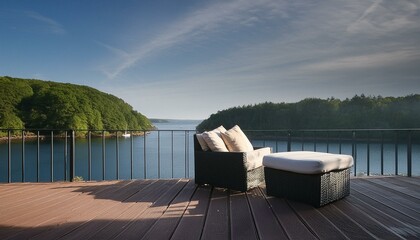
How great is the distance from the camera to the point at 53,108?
27922 millimetres

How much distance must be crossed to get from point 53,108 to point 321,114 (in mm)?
25647

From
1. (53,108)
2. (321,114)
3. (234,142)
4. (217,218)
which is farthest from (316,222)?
(53,108)

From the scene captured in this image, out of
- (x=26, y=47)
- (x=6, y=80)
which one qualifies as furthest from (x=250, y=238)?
(x=6, y=80)

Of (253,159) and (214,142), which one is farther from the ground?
(214,142)

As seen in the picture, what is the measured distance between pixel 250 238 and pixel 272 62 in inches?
534

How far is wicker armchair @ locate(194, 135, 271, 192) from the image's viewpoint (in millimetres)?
3120

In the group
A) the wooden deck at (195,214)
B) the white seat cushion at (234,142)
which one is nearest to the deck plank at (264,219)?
the wooden deck at (195,214)

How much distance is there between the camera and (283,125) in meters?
24.5

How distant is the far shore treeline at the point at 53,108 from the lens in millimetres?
26984

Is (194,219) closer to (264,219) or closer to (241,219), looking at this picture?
(241,219)

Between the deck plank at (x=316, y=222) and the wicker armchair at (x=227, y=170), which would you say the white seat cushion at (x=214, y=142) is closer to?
the wicker armchair at (x=227, y=170)

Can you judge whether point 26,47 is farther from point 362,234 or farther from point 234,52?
point 362,234

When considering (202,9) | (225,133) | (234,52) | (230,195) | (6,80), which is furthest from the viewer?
(6,80)

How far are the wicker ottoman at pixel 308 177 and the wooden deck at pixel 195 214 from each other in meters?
0.09
